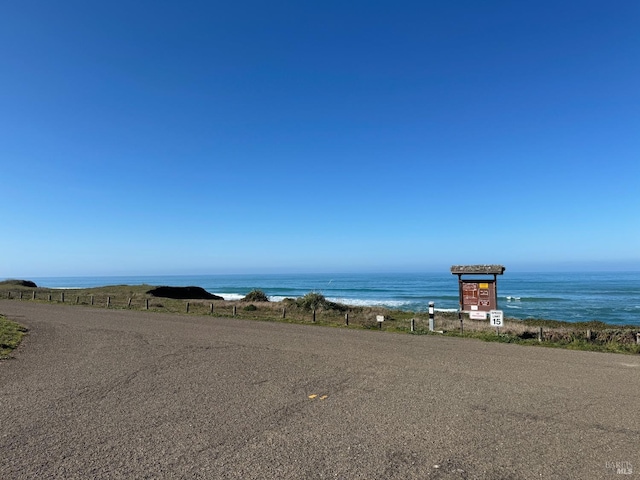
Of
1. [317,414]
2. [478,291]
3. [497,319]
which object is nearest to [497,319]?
[497,319]

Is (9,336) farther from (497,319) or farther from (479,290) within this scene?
(479,290)

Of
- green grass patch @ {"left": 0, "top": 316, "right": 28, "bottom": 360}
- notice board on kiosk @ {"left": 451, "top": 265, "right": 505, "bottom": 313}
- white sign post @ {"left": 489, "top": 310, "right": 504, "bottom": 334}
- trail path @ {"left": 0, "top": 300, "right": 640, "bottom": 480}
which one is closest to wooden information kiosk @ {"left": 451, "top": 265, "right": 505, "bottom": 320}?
notice board on kiosk @ {"left": 451, "top": 265, "right": 505, "bottom": 313}

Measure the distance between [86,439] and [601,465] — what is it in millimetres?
5443

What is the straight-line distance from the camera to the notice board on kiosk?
15.5 m

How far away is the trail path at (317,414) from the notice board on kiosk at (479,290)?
509 cm

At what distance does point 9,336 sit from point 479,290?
616 inches

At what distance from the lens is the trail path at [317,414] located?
4066mm

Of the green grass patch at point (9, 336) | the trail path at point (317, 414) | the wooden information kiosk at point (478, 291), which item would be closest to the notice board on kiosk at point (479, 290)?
the wooden information kiosk at point (478, 291)

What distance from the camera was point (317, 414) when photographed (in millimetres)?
5520

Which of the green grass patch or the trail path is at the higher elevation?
the green grass patch

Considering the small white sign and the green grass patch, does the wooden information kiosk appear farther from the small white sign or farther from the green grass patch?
the green grass patch

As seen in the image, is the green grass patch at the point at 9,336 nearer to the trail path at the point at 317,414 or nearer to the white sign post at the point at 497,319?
the trail path at the point at 317,414

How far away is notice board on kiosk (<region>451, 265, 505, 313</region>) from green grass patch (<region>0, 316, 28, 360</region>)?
13.9m

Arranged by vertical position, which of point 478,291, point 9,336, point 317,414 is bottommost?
point 317,414
